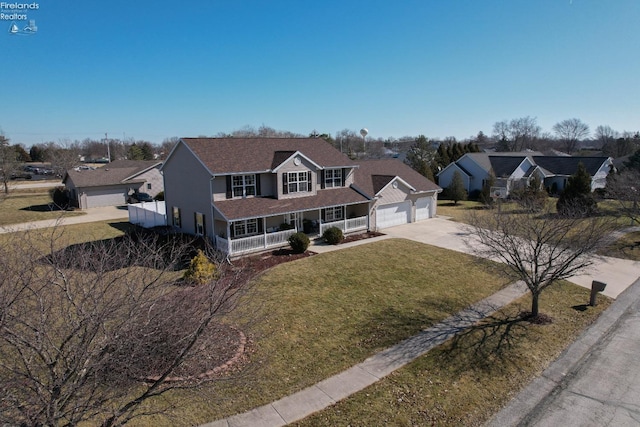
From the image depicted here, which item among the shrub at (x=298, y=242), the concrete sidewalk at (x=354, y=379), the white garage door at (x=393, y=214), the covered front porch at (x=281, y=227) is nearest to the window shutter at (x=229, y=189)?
the covered front porch at (x=281, y=227)

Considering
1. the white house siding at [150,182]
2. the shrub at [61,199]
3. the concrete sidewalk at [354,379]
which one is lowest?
the concrete sidewalk at [354,379]

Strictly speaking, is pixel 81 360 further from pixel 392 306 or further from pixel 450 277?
pixel 450 277

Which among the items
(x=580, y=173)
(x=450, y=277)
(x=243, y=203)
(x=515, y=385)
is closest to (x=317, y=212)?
(x=243, y=203)

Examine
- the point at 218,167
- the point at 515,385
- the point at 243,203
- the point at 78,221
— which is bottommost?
the point at 515,385

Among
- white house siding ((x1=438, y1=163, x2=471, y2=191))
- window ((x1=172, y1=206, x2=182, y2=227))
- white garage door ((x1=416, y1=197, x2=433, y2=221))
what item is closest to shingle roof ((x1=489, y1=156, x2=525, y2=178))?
white house siding ((x1=438, y1=163, x2=471, y2=191))

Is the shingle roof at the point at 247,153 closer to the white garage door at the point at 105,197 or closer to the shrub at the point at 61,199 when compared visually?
the white garage door at the point at 105,197

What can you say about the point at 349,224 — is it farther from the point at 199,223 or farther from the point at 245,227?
the point at 199,223

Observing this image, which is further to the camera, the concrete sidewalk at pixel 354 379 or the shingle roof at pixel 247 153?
the shingle roof at pixel 247 153
